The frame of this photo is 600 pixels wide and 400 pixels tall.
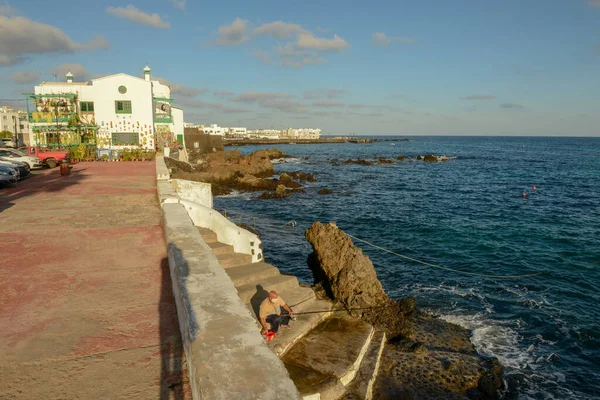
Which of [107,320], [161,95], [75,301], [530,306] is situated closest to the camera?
[107,320]

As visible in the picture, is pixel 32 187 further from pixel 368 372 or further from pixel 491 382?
pixel 491 382

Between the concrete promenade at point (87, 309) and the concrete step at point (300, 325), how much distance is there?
99.6 inches

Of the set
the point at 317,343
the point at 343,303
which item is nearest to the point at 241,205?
the point at 343,303

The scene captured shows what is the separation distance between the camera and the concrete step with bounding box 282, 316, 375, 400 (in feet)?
22.5

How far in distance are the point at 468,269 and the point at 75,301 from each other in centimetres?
1709

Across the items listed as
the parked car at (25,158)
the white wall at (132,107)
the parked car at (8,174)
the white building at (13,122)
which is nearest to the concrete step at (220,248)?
the parked car at (8,174)

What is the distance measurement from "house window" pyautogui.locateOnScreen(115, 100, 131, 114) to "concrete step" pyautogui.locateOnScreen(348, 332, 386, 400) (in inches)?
1171

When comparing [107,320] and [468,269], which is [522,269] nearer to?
[468,269]

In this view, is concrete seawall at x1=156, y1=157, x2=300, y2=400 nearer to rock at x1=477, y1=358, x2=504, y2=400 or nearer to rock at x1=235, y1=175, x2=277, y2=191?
rock at x1=477, y1=358, x2=504, y2=400

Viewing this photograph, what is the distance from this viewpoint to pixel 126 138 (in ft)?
105

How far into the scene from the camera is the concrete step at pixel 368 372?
7598 millimetres

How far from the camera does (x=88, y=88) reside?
3125 cm

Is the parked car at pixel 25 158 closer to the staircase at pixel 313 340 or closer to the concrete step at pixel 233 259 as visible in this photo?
the staircase at pixel 313 340

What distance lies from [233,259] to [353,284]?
445 centimetres
